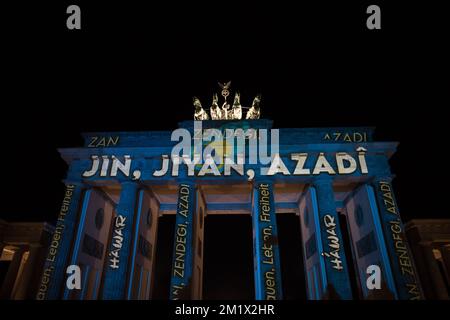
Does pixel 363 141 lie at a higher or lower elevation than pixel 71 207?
higher

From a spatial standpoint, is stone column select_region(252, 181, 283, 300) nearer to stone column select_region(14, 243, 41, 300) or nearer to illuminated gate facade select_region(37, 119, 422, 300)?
illuminated gate facade select_region(37, 119, 422, 300)

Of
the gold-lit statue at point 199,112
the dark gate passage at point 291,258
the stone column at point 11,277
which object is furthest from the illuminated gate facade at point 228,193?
the stone column at point 11,277

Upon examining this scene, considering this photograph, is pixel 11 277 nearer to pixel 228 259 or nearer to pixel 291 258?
pixel 228 259

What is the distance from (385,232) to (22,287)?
92.7 feet

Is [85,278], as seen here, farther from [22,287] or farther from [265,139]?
[265,139]

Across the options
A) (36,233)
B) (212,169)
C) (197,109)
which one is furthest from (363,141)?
(36,233)

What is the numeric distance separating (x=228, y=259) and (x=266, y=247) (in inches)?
494

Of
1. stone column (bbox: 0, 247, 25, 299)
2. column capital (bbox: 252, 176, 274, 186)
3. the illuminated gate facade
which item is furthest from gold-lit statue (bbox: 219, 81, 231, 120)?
stone column (bbox: 0, 247, 25, 299)

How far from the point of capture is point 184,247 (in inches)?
778

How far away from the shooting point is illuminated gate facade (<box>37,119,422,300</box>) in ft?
62.8

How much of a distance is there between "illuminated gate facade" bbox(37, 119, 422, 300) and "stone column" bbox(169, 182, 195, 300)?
2.7 inches

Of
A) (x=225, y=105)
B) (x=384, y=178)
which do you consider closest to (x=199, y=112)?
(x=225, y=105)

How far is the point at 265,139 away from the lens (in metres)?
23.4
